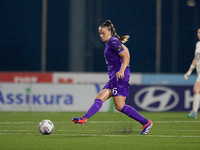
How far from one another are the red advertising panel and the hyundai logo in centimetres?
342

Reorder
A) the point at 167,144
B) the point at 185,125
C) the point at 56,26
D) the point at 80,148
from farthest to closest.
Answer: the point at 56,26 → the point at 185,125 → the point at 167,144 → the point at 80,148

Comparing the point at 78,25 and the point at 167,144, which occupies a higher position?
the point at 78,25

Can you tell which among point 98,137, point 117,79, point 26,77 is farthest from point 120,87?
point 26,77

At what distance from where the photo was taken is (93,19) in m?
18.9

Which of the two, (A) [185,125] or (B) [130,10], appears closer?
(A) [185,125]

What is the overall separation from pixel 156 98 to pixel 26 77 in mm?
4503

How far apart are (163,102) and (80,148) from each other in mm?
7732

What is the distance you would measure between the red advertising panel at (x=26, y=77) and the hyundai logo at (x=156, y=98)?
135 inches

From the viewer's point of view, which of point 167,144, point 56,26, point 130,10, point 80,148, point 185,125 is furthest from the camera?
point 56,26

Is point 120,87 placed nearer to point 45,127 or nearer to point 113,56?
point 113,56

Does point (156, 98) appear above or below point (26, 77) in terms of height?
below

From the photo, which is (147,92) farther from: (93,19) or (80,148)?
(80,148)

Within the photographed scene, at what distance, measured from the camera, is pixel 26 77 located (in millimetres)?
15820

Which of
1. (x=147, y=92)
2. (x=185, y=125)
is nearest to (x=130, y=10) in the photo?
(x=147, y=92)
